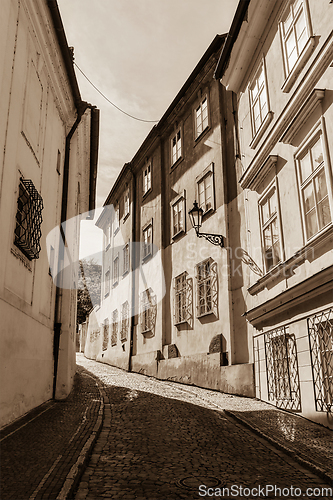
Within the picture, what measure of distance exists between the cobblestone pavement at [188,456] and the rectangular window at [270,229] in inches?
130

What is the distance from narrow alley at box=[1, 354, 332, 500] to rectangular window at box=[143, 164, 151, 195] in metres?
12.9

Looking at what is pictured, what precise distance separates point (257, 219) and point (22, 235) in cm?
587

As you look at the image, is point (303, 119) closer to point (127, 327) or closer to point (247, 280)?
point (247, 280)

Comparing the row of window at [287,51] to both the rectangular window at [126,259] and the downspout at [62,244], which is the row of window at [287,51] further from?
the rectangular window at [126,259]

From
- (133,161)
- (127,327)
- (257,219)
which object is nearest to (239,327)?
(257,219)

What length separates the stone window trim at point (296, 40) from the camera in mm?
8891

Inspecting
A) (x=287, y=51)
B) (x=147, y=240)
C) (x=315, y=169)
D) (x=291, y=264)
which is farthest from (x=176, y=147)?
(x=315, y=169)

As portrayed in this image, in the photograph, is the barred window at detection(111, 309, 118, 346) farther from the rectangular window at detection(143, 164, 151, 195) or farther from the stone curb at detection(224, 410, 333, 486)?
the stone curb at detection(224, 410, 333, 486)

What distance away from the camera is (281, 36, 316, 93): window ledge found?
8.74m

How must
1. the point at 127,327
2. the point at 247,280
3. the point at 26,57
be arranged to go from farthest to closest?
the point at 127,327 → the point at 247,280 → the point at 26,57

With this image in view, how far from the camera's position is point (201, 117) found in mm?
16797

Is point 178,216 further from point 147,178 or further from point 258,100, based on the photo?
point 258,100

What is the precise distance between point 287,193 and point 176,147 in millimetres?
9966

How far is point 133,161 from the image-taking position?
23.6 metres
